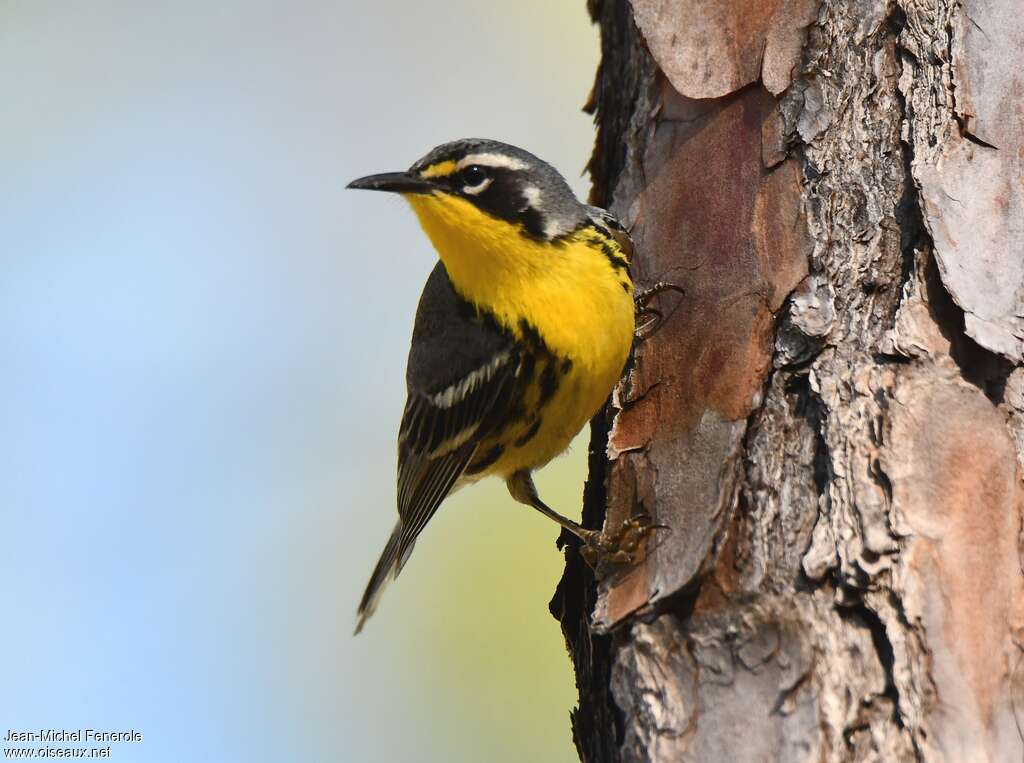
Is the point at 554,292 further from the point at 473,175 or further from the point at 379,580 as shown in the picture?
the point at 379,580

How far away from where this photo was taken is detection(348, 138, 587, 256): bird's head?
3.72 m

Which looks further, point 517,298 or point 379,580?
point 379,580

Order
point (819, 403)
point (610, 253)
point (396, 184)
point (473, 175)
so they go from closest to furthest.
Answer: point (819, 403) → point (396, 184) → point (473, 175) → point (610, 253)

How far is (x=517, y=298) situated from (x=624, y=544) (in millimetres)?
1141

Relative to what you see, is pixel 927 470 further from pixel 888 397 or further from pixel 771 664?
pixel 771 664

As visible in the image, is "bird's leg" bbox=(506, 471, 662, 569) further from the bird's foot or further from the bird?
the bird

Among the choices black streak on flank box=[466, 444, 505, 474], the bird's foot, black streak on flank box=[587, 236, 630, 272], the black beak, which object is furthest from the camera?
black streak on flank box=[466, 444, 505, 474]

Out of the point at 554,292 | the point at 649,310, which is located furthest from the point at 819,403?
the point at 554,292

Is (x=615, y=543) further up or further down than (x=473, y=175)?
further down

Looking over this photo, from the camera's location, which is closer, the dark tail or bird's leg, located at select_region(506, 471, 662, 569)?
bird's leg, located at select_region(506, 471, 662, 569)

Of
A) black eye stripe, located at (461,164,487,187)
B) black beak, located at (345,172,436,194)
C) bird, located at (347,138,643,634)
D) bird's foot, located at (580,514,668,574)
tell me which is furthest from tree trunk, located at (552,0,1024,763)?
black beak, located at (345,172,436,194)

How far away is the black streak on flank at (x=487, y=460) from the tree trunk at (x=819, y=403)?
0.43m

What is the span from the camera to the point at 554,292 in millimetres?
3752

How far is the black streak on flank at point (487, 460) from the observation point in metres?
4.18
